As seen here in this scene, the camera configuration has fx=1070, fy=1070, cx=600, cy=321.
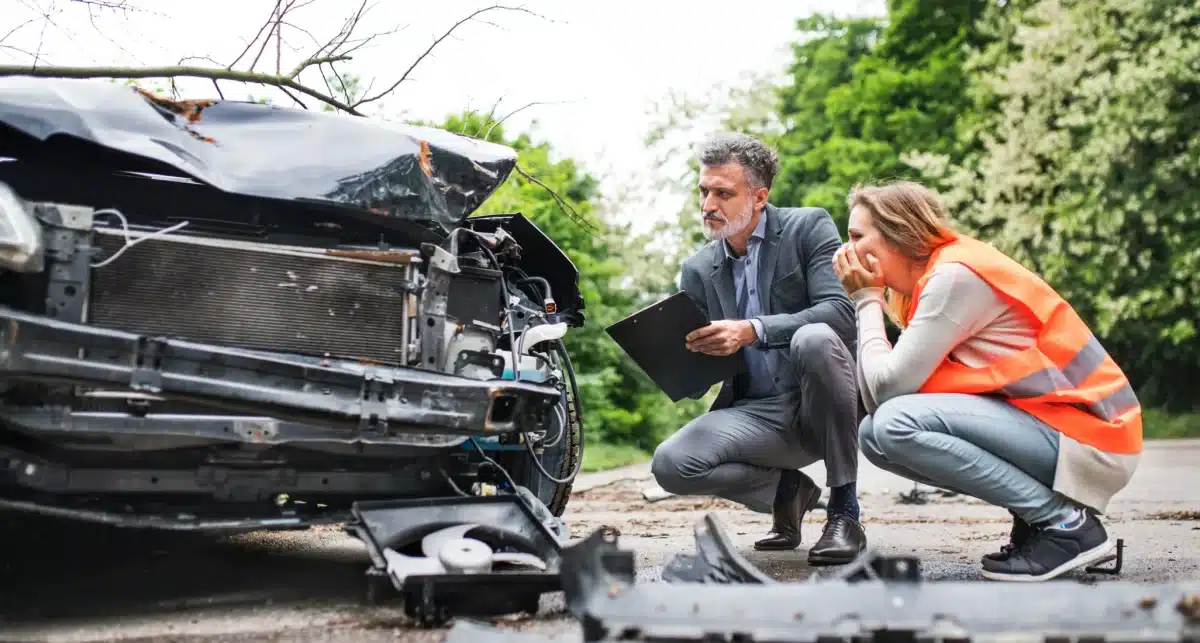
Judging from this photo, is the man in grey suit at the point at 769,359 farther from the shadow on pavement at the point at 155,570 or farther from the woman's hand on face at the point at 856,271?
the shadow on pavement at the point at 155,570

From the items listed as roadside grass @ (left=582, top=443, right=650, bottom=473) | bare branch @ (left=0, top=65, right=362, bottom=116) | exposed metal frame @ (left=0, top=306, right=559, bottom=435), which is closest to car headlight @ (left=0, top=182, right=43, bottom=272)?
exposed metal frame @ (left=0, top=306, right=559, bottom=435)

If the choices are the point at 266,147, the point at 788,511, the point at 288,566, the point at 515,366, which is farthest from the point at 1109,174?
the point at 266,147

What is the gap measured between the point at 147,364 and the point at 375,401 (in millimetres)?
612

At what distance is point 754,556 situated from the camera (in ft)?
14.4

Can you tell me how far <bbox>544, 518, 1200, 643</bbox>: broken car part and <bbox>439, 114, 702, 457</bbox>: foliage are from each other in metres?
10.3

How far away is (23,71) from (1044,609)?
15.3 feet

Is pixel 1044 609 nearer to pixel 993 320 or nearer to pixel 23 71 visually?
pixel 993 320

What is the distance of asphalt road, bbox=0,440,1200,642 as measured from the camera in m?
2.96

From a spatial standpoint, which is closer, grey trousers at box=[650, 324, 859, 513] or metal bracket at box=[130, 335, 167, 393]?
metal bracket at box=[130, 335, 167, 393]

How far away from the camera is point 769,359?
176 inches

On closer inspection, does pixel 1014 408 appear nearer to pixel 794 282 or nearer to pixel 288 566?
pixel 794 282

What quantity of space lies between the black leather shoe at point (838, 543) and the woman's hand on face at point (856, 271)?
37.2 inches

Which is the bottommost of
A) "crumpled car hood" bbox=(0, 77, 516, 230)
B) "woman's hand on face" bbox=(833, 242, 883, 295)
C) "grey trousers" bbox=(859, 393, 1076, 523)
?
"grey trousers" bbox=(859, 393, 1076, 523)

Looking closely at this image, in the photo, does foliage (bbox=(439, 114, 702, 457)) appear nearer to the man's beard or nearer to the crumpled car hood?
the man's beard
